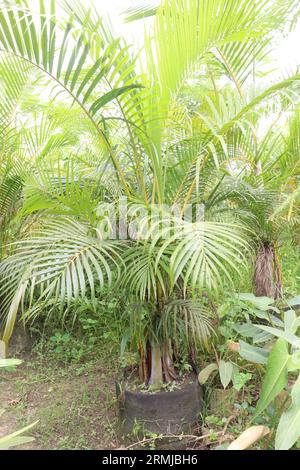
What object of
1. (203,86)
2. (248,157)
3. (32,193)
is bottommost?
(32,193)

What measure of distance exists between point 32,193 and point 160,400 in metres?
0.91

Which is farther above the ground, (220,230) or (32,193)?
(32,193)

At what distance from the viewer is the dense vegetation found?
3.80ft

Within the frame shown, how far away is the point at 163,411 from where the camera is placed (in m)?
1.44

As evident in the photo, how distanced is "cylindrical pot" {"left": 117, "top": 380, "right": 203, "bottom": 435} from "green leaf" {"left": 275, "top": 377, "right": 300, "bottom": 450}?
50 cm

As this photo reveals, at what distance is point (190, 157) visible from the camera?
4.75 ft

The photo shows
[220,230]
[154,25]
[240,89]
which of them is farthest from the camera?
[240,89]

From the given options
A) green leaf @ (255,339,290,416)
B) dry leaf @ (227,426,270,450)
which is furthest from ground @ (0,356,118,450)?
green leaf @ (255,339,290,416)

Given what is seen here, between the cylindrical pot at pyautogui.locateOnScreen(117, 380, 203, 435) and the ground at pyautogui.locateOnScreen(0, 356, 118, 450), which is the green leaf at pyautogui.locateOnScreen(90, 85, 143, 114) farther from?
the ground at pyautogui.locateOnScreen(0, 356, 118, 450)

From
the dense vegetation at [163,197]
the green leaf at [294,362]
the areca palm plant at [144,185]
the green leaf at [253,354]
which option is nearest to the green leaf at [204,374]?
the dense vegetation at [163,197]

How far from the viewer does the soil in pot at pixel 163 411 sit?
1438 millimetres

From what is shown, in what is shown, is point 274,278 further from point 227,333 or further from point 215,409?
point 215,409

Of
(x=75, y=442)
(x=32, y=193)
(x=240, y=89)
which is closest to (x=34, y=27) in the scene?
(x=32, y=193)

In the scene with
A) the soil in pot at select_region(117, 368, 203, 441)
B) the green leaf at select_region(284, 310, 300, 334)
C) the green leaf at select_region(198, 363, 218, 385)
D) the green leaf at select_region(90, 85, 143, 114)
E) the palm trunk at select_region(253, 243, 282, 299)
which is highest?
the green leaf at select_region(90, 85, 143, 114)
